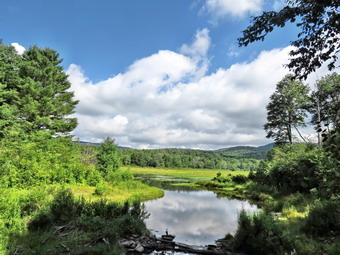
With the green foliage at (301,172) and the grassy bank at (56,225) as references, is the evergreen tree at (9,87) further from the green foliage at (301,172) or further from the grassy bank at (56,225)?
the green foliage at (301,172)

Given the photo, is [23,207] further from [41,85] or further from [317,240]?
[41,85]

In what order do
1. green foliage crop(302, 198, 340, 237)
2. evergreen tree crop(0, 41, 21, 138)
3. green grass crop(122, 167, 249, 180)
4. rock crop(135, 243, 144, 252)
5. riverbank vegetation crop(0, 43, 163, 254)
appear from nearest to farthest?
riverbank vegetation crop(0, 43, 163, 254) < rock crop(135, 243, 144, 252) < green foliage crop(302, 198, 340, 237) < evergreen tree crop(0, 41, 21, 138) < green grass crop(122, 167, 249, 180)

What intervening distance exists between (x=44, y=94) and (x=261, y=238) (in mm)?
30339

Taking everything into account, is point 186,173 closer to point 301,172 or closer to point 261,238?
point 301,172

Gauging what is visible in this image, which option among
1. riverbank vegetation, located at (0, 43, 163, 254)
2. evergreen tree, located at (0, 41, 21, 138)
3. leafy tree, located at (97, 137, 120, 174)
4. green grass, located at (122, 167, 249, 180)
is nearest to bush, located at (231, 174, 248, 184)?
riverbank vegetation, located at (0, 43, 163, 254)

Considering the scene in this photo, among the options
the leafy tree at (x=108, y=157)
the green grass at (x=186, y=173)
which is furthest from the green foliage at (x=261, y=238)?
the green grass at (x=186, y=173)

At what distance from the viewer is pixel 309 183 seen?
1728 centimetres

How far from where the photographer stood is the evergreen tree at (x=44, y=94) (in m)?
27.1

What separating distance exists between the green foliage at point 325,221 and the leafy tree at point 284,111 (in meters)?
22.1

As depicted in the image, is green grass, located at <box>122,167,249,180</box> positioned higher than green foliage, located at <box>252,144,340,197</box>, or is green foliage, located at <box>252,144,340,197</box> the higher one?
green foliage, located at <box>252,144,340,197</box>

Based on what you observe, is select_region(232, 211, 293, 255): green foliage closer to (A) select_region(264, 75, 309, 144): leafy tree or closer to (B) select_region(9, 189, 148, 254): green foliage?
(B) select_region(9, 189, 148, 254): green foliage

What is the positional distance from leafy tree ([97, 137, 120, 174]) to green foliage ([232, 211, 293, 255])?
953 inches

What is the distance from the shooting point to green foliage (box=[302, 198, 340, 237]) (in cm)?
815

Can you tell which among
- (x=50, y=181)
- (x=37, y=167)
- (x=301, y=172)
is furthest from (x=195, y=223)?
(x=37, y=167)
